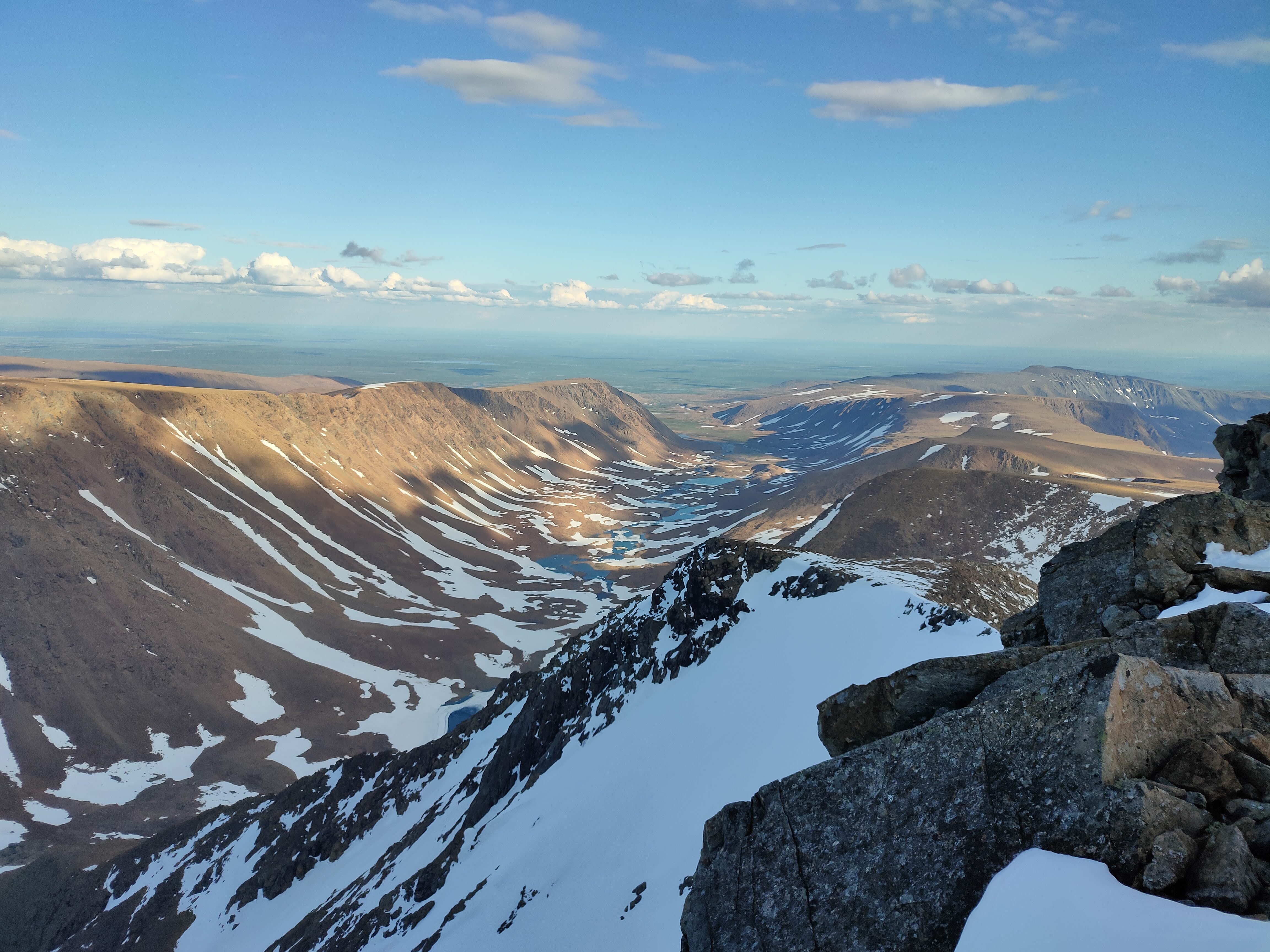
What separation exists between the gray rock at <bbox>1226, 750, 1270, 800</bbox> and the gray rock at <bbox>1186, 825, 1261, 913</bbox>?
1148mm

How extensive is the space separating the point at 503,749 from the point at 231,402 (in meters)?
153

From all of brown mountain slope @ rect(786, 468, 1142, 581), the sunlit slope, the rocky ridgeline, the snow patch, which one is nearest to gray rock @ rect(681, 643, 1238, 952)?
the rocky ridgeline

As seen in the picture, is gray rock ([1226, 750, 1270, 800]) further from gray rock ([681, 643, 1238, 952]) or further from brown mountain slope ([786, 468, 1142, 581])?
brown mountain slope ([786, 468, 1142, 581])

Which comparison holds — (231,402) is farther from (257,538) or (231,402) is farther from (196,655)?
(196,655)

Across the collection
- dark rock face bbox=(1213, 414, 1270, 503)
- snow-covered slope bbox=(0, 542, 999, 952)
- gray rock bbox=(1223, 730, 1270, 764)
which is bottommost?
snow-covered slope bbox=(0, 542, 999, 952)

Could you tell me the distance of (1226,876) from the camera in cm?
679

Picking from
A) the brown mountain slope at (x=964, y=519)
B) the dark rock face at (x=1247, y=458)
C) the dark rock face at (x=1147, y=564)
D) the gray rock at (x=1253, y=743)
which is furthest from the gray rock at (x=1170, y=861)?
the brown mountain slope at (x=964, y=519)

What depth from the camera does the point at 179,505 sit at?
5404 inches

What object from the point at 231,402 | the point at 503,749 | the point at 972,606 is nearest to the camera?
the point at 972,606

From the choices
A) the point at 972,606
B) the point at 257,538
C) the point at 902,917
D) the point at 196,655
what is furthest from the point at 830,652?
the point at 257,538

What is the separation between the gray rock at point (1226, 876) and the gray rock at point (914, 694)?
3872 millimetres

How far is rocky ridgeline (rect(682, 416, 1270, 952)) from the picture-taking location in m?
7.71

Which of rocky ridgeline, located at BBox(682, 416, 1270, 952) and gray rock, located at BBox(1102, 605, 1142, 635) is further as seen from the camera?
gray rock, located at BBox(1102, 605, 1142, 635)

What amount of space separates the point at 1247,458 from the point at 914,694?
19.8m
